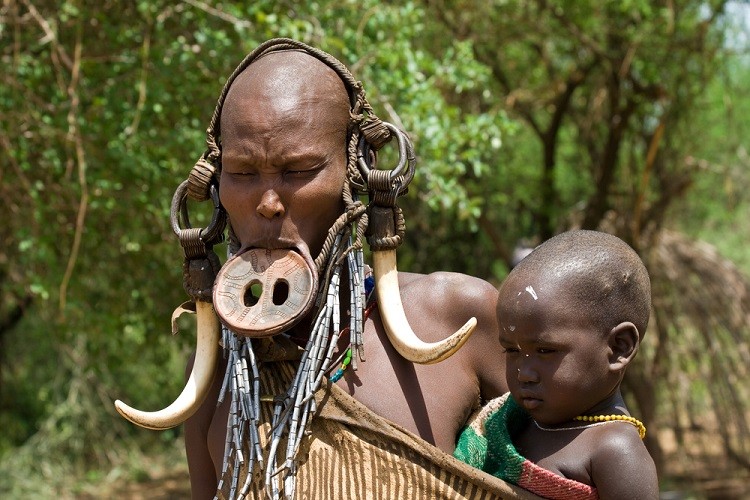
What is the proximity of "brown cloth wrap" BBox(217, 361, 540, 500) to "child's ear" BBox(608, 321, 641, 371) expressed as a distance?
0.91ft

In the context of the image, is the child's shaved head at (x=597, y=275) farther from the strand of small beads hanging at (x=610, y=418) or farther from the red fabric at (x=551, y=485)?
the red fabric at (x=551, y=485)

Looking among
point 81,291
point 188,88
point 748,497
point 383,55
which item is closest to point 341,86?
point 383,55

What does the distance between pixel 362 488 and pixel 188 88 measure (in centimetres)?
310

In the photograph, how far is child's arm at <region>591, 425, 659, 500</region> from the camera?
1736 mm

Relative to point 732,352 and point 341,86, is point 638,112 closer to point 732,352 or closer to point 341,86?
point 732,352

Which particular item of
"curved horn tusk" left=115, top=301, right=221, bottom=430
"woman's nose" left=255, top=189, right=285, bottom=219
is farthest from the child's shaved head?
"curved horn tusk" left=115, top=301, right=221, bottom=430

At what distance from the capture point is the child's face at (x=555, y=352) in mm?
1823

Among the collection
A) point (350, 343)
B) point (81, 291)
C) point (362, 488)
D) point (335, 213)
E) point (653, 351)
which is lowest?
point (653, 351)

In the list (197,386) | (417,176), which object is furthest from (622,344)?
(417,176)

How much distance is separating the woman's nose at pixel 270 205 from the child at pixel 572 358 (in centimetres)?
43

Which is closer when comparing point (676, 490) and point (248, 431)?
point (248, 431)

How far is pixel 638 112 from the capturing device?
23.3ft

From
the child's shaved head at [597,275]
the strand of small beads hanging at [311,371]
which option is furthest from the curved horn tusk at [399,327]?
the child's shaved head at [597,275]

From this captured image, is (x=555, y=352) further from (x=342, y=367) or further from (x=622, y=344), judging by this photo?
(x=342, y=367)
